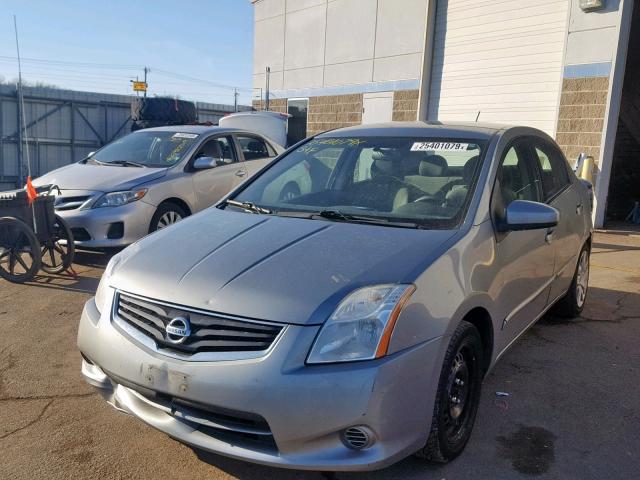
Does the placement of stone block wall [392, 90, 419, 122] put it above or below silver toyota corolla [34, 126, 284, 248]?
above

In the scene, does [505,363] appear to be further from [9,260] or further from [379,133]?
[9,260]

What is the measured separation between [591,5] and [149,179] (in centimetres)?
767

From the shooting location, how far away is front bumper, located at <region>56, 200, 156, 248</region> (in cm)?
637

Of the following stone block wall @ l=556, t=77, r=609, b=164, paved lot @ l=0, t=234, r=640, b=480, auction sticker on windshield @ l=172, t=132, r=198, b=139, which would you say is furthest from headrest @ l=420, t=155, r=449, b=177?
stone block wall @ l=556, t=77, r=609, b=164

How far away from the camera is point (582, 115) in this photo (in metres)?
9.99

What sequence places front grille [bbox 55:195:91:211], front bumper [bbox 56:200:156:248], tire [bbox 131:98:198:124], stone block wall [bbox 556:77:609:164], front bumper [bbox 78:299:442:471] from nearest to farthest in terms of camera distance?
front bumper [bbox 78:299:442:471], front bumper [bbox 56:200:156:248], front grille [bbox 55:195:91:211], stone block wall [bbox 556:77:609:164], tire [bbox 131:98:198:124]

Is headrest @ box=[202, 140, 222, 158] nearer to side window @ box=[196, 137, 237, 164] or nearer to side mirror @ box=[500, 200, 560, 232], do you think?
side window @ box=[196, 137, 237, 164]

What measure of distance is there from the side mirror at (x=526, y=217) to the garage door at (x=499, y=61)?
8065 mm

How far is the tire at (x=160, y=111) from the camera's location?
17531mm

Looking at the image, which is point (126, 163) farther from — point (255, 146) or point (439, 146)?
point (439, 146)

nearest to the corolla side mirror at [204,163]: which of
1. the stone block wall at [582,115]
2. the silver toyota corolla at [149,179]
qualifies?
the silver toyota corolla at [149,179]

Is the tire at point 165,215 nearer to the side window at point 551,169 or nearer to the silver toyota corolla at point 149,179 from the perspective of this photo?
the silver toyota corolla at point 149,179

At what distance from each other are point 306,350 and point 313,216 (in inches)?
47.6

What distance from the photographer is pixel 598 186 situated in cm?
986
